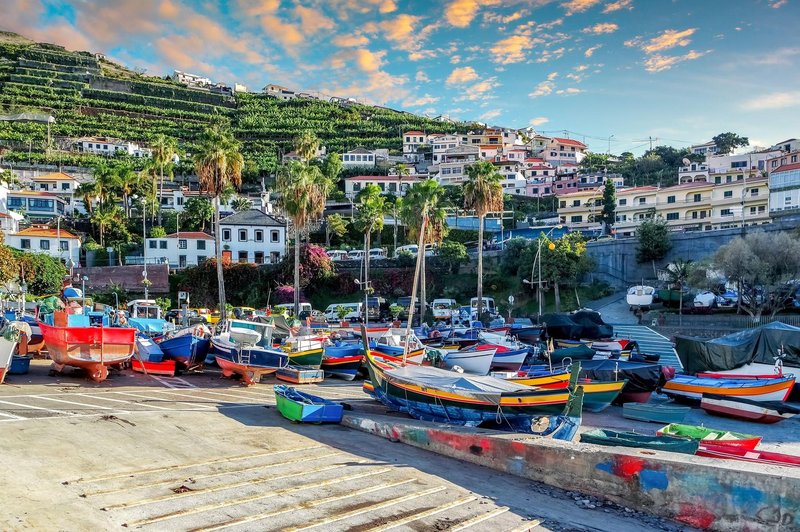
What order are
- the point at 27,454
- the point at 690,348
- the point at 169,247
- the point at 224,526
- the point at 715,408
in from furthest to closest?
the point at 169,247, the point at 690,348, the point at 715,408, the point at 27,454, the point at 224,526

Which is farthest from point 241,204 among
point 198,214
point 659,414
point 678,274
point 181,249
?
point 659,414

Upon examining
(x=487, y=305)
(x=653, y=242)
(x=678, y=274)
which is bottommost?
(x=487, y=305)

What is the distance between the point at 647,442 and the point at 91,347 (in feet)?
63.7

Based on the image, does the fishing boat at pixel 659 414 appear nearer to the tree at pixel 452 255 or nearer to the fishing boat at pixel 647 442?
the fishing boat at pixel 647 442

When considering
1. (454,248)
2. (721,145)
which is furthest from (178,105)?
(721,145)

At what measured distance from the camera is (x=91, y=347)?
2208 centimetres

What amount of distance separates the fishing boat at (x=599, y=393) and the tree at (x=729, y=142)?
102113mm

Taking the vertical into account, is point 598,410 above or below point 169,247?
below

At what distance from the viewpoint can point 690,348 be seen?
88.2ft

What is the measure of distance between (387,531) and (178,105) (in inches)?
5811

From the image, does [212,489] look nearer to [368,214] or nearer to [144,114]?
[368,214]

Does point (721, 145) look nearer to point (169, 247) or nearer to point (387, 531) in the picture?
point (169, 247)

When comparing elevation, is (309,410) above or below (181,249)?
below

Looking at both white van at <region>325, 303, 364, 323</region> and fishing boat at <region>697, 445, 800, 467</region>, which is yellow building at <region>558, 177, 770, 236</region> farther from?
fishing boat at <region>697, 445, 800, 467</region>
